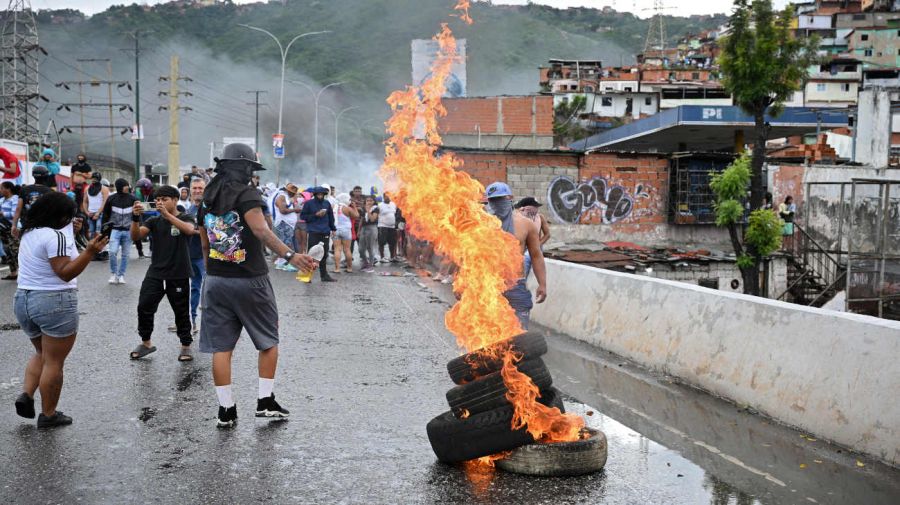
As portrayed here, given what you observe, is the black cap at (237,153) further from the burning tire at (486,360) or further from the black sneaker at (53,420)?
the burning tire at (486,360)

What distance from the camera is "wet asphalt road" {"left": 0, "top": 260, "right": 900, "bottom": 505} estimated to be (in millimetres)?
4594

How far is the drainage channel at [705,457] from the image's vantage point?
470cm

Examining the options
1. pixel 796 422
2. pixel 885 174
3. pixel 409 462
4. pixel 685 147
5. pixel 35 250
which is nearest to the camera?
pixel 409 462

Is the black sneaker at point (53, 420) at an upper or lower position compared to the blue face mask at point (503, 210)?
lower

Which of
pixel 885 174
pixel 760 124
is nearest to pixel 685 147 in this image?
pixel 885 174

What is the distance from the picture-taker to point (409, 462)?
16.8ft

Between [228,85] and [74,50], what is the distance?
27.2 metres

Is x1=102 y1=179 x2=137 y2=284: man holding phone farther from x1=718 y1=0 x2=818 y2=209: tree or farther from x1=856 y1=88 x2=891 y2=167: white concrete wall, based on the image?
x1=856 y1=88 x2=891 y2=167: white concrete wall

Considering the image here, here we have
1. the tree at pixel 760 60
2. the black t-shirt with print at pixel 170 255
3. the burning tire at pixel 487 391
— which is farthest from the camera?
the tree at pixel 760 60

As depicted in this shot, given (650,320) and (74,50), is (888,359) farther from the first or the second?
(74,50)

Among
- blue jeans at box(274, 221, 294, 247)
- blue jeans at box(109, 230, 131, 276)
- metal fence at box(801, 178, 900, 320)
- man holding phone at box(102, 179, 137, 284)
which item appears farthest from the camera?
blue jeans at box(274, 221, 294, 247)

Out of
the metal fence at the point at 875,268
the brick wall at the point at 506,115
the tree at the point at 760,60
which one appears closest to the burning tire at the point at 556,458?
the metal fence at the point at 875,268

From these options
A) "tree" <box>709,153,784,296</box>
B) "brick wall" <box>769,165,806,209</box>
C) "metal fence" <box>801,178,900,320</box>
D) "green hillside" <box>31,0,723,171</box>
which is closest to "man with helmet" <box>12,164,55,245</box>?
"metal fence" <box>801,178,900,320</box>

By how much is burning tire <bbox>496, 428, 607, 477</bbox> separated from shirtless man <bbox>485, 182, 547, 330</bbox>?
2054 mm
